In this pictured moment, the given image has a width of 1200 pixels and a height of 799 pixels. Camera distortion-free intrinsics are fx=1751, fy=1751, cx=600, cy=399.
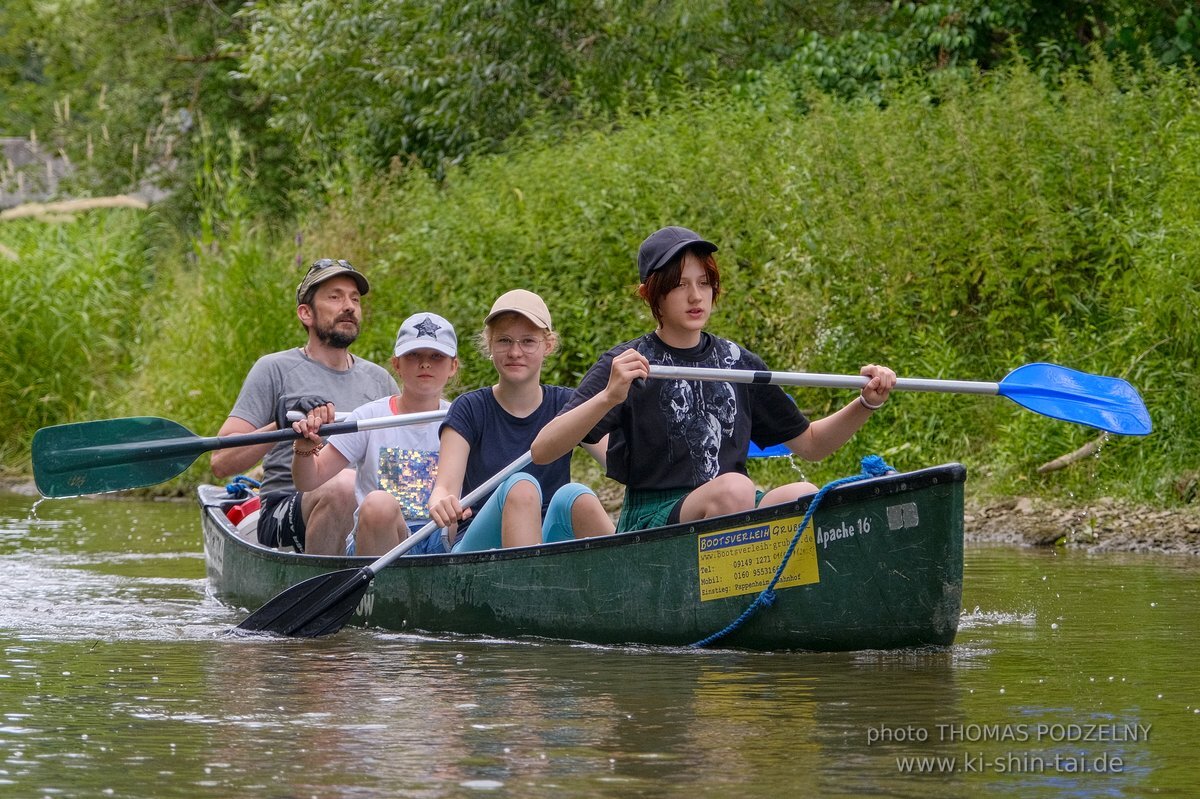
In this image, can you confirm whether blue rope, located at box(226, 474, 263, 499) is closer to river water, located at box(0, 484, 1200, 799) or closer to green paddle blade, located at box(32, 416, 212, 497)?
green paddle blade, located at box(32, 416, 212, 497)

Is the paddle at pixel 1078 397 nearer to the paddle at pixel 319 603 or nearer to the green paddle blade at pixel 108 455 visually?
the paddle at pixel 319 603

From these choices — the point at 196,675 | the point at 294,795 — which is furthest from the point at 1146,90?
the point at 294,795

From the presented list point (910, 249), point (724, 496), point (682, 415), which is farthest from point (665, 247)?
point (910, 249)

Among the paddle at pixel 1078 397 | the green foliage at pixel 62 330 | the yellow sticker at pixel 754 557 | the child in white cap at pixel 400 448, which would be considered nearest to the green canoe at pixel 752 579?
the yellow sticker at pixel 754 557

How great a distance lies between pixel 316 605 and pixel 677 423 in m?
1.40

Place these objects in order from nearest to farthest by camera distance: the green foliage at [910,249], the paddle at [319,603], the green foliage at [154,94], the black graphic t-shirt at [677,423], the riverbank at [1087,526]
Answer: the black graphic t-shirt at [677,423], the paddle at [319,603], the riverbank at [1087,526], the green foliage at [910,249], the green foliage at [154,94]

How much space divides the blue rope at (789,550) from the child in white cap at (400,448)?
4.04 feet

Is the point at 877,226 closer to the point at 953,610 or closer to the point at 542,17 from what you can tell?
the point at 953,610

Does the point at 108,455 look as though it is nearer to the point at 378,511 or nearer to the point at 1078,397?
the point at 378,511

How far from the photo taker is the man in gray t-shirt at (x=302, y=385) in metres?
6.19

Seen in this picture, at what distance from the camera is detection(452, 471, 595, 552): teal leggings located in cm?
518

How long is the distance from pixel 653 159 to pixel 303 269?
2.88 meters

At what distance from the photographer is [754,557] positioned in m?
4.73

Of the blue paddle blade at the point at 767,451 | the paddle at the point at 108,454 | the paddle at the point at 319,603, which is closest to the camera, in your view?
the paddle at the point at 319,603
